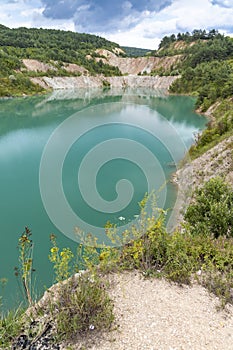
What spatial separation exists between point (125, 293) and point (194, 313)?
1.26 meters

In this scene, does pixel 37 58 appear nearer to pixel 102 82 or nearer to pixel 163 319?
pixel 102 82

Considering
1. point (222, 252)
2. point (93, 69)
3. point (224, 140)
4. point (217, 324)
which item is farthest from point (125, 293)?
point (93, 69)

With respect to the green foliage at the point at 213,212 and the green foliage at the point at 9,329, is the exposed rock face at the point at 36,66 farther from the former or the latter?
the green foliage at the point at 9,329

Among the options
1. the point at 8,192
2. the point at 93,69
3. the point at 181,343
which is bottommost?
the point at 8,192

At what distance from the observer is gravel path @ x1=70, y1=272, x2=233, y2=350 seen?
13.4 ft

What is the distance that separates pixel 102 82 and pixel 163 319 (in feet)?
351

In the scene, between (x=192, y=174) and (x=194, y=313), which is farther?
(x=192, y=174)

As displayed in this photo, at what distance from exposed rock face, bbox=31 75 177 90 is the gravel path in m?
83.5

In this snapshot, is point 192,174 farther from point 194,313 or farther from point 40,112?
point 40,112

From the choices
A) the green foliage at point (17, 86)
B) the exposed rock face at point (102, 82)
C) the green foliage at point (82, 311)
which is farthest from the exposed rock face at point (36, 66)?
the green foliage at point (82, 311)

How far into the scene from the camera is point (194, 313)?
468 centimetres

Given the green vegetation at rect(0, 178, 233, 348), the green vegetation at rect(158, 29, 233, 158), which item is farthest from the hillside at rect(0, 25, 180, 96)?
the green vegetation at rect(0, 178, 233, 348)

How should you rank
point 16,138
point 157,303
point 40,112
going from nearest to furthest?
1. point 157,303
2. point 16,138
3. point 40,112

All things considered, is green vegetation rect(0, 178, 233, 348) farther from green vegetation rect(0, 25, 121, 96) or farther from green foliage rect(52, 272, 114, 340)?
green vegetation rect(0, 25, 121, 96)
